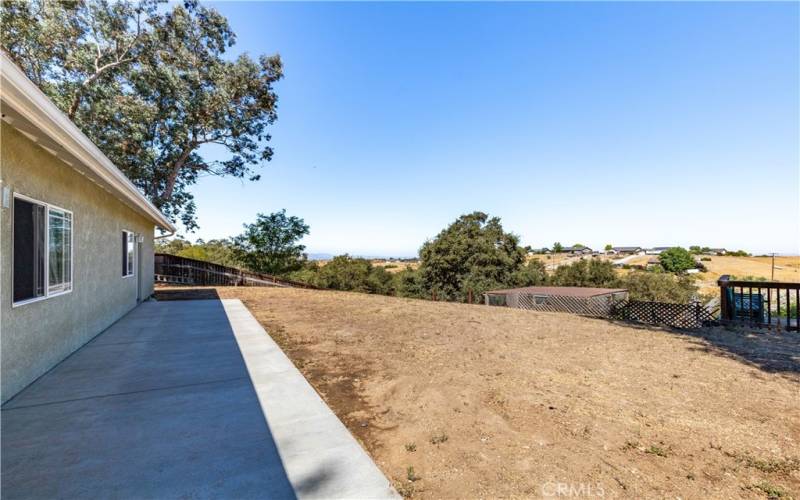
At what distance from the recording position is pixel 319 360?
4.75 metres

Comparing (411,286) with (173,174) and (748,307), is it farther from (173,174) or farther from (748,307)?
(748,307)

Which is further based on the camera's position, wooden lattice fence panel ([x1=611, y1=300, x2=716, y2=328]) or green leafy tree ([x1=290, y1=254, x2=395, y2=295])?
green leafy tree ([x1=290, y1=254, x2=395, y2=295])

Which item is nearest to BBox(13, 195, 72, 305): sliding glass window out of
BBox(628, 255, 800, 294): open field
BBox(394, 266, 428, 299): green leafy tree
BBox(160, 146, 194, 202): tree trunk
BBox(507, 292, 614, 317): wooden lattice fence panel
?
BBox(160, 146, 194, 202): tree trunk

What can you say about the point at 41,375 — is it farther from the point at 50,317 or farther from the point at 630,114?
the point at 630,114

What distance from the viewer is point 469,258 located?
28562 mm

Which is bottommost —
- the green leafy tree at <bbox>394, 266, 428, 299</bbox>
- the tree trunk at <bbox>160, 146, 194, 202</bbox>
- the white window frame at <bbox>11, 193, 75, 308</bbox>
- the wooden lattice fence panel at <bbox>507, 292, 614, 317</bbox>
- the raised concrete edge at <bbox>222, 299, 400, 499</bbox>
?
the green leafy tree at <bbox>394, 266, 428, 299</bbox>

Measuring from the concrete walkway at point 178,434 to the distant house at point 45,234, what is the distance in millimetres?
480

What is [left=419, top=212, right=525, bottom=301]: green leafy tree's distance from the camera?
27953mm

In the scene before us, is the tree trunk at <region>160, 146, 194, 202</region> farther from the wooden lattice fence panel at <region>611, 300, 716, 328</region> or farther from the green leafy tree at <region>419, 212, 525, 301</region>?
the green leafy tree at <region>419, 212, 525, 301</region>

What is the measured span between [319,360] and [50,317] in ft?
11.2

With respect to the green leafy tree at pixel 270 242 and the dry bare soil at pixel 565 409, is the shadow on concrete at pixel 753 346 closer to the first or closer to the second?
the dry bare soil at pixel 565 409

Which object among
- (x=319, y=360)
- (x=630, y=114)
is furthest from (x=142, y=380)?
(x=630, y=114)

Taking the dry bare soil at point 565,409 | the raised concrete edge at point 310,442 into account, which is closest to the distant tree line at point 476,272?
the dry bare soil at point 565,409

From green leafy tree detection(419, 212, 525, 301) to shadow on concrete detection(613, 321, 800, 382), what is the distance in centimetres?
1945
